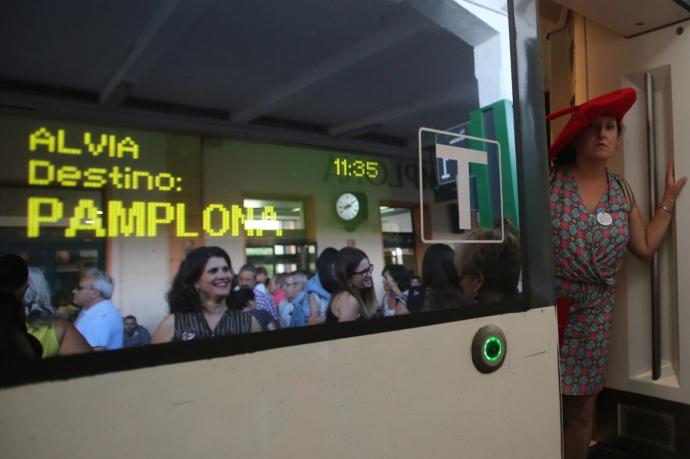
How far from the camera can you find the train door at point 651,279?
2.12 meters

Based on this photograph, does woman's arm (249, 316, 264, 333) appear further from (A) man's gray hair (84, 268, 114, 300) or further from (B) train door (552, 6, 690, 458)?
(B) train door (552, 6, 690, 458)

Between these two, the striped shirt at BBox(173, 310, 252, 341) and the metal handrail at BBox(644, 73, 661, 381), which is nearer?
the striped shirt at BBox(173, 310, 252, 341)

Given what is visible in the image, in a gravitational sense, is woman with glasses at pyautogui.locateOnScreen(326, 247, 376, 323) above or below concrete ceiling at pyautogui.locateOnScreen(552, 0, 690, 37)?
below

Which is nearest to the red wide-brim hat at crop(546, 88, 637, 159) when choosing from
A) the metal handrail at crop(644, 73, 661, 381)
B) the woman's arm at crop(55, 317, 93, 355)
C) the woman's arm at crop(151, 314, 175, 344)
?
the metal handrail at crop(644, 73, 661, 381)

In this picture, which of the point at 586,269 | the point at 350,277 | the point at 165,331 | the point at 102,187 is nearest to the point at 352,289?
the point at 350,277

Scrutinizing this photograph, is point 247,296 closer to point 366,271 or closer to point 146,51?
point 366,271

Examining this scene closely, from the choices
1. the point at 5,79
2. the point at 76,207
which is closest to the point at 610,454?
the point at 76,207

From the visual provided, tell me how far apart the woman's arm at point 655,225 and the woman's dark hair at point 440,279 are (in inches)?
54.2

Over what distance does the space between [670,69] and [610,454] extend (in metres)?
1.74

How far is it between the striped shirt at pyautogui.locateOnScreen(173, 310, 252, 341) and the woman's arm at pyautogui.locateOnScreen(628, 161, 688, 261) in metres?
1.93

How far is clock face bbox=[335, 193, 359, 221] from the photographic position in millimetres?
973

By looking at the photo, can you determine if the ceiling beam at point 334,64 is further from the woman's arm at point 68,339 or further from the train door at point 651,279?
the train door at point 651,279

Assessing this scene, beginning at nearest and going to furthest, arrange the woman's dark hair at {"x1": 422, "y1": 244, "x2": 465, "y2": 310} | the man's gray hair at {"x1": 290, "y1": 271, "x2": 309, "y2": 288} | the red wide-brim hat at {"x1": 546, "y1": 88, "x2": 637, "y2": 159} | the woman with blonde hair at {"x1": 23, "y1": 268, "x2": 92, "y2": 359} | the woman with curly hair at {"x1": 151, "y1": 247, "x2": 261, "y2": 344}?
the woman with blonde hair at {"x1": 23, "y1": 268, "x2": 92, "y2": 359} → the woman with curly hair at {"x1": 151, "y1": 247, "x2": 261, "y2": 344} → the man's gray hair at {"x1": 290, "y1": 271, "x2": 309, "y2": 288} → the woman's dark hair at {"x1": 422, "y1": 244, "x2": 465, "y2": 310} → the red wide-brim hat at {"x1": 546, "y1": 88, "x2": 637, "y2": 159}

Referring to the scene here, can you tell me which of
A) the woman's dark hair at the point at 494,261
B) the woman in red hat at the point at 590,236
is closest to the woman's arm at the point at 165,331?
the woman's dark hair at the point at 494,261
